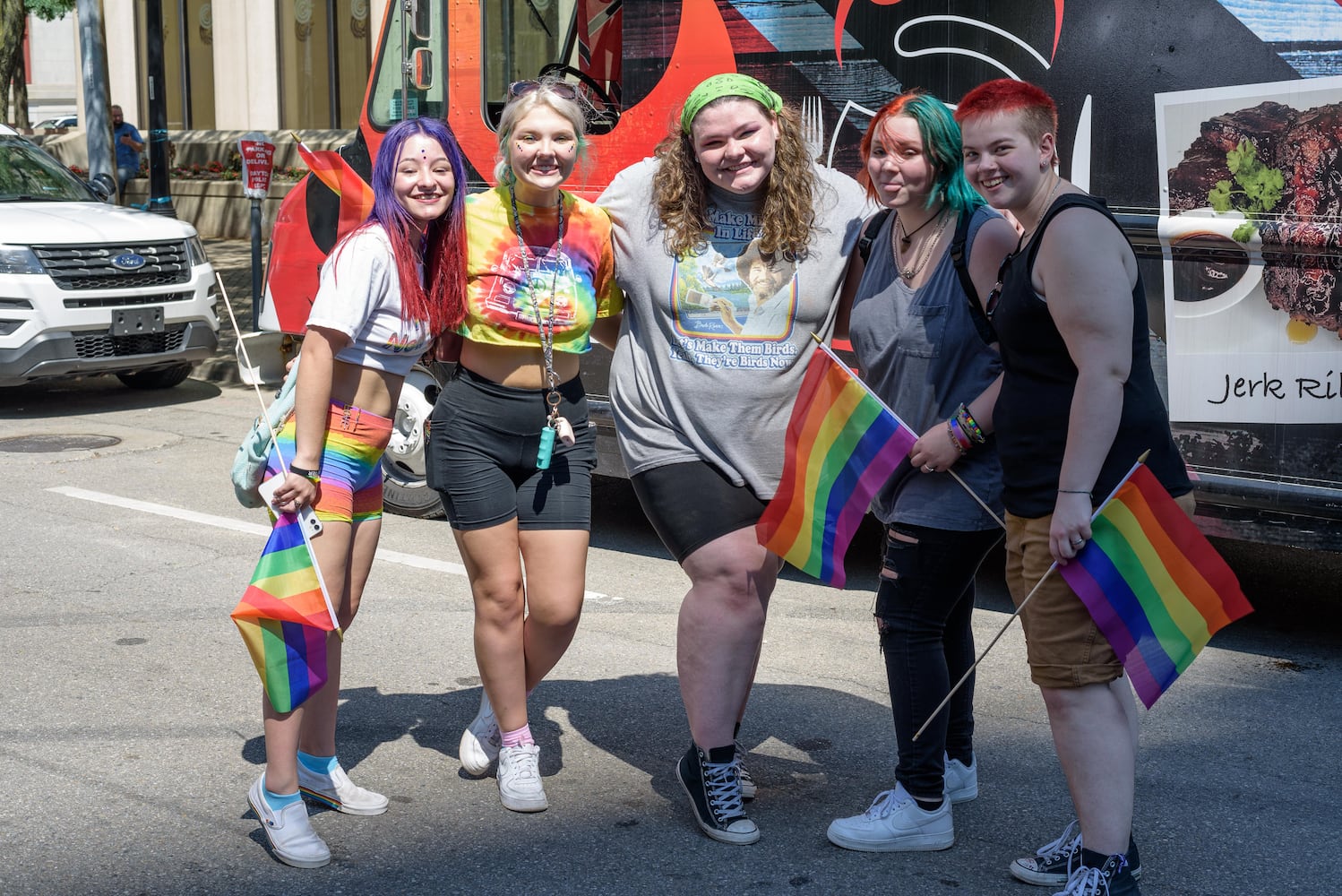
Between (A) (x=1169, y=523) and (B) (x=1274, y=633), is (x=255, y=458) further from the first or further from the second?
(B) (x=1274, y=633)

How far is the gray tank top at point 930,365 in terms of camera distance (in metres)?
3.52

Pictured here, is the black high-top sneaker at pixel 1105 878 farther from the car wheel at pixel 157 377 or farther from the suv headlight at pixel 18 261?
the car wheel at pixel 157 377

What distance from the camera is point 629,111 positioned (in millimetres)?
6227

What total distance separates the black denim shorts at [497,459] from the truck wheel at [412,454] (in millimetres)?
3451

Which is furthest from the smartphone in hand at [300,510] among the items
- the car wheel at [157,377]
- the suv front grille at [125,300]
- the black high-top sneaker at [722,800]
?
the car wheel at [157,377]

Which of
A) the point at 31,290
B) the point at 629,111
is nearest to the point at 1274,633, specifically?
the point at 629,111

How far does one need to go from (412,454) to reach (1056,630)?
4.69 meters

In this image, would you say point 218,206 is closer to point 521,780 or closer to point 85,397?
point 85,397

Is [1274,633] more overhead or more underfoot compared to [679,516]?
more underfoot

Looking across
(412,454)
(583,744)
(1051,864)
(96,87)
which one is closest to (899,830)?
(1051,864)

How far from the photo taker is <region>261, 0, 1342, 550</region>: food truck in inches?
190

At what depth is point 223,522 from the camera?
729 cm

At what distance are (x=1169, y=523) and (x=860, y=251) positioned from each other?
3.61 feet

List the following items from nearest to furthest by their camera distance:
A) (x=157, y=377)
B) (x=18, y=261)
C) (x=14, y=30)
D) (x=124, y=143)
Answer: (x=18, y=261) → (x=157, y=377) → (x=14, y=30) → (x=124, y=143)
